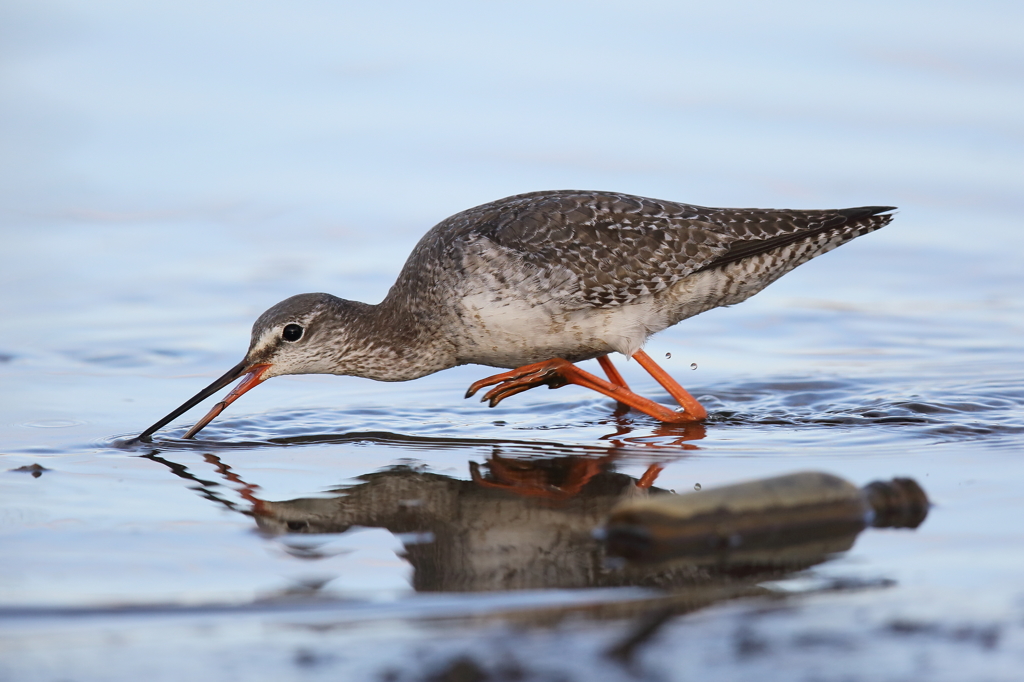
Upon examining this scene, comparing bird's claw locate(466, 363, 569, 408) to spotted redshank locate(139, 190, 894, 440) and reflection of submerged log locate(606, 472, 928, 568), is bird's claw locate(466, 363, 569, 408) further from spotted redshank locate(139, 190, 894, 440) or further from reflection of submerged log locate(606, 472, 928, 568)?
reflection of submerged log locate(606, 472, 928, 568)

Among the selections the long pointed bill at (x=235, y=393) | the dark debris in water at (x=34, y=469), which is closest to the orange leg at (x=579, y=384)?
the long pointed bill at (x=235, y=393)

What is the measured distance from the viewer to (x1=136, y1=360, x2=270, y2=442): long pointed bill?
848 cm

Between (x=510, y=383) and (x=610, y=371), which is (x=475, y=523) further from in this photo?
(x=610, y=371)

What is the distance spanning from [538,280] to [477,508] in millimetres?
2515

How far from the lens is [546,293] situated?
8945 millimetres

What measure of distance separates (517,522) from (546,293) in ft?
8.87

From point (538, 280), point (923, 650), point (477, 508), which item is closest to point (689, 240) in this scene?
point (538, 280)

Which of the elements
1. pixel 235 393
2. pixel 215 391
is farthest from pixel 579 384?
pixel 215 391

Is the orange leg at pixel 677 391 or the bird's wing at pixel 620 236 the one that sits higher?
the bird's wing at pixel 620 236

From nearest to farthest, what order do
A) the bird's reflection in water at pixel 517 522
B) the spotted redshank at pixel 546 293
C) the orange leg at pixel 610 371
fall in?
the bird's reflection in water at pixel 517 522
the spotted redshank at pixel 546 293
the orange leg at pixel 610 371

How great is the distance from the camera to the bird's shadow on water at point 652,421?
332 inches

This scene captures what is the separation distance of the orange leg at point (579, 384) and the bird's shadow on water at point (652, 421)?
5.0 inches

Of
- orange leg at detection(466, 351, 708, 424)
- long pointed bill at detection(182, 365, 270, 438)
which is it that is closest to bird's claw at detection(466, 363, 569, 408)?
orange leg at detection(466, 351, 708, 424)

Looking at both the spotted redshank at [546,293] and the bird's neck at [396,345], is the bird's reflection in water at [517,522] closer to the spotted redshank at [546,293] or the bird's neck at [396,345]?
the spotted redshank at [546,293]
